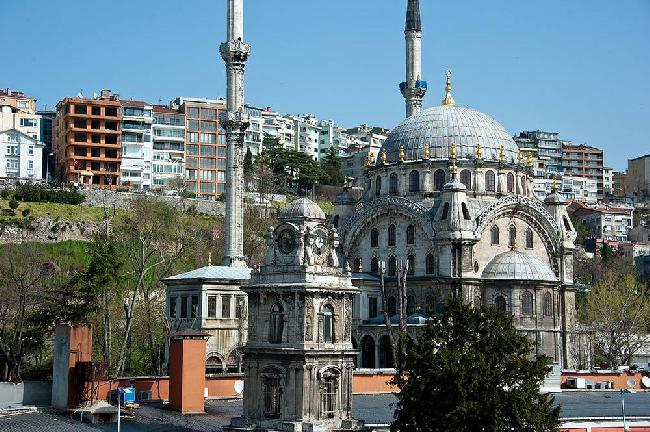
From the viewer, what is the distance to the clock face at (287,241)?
102 feet

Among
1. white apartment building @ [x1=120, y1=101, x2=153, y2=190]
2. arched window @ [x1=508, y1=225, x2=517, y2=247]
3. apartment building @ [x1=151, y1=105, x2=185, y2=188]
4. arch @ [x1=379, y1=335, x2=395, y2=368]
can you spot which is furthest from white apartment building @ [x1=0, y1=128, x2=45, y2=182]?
arched window @ [x1=508, y1=225, x2=517, y2=247]

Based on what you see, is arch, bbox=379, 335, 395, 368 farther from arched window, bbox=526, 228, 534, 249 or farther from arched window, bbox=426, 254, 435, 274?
arched window, bbox=526, 228, 534, 249

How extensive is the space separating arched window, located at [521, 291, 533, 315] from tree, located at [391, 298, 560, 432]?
25416 mm

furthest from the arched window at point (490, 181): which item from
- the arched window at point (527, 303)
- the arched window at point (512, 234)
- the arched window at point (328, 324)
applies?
the arched window at point (328, 324)

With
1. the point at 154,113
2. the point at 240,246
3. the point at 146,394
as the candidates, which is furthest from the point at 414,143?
the point at 154,113

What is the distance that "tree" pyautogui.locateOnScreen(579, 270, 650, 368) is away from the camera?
61.1m

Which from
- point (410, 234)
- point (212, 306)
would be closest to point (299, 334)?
point (212, 306)

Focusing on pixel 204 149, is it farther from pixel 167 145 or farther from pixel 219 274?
pixel 219 274

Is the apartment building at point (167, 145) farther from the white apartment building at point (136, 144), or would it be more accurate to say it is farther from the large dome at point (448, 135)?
the large dome at point (448, 135)

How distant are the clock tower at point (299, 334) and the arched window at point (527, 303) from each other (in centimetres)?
2549

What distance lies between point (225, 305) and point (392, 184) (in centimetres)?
1379

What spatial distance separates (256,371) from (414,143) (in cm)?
3155

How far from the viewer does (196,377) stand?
112 ft

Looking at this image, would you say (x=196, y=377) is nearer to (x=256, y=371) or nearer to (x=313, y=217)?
(x=256, y=371)
